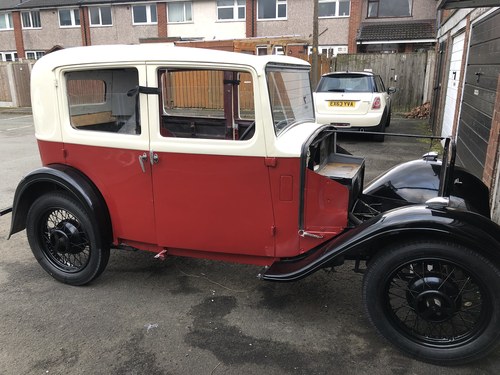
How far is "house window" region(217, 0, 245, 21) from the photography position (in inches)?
998

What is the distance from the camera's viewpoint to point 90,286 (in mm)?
3631

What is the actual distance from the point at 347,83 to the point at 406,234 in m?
8.10

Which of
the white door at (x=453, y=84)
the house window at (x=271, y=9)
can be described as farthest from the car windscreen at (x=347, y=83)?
the house window at (x=271, y=9)

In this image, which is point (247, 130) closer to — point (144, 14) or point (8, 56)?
point (144, 14)

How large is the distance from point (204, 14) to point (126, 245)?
83.1 feet

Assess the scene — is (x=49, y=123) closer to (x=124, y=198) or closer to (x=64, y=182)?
(x=64, y=182)

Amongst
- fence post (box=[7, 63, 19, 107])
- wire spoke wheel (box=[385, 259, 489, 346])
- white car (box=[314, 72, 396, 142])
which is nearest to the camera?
wire spoke wheel (box=[385, 259, 489, 346])

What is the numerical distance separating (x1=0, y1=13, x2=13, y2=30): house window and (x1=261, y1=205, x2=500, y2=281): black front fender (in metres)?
35.5

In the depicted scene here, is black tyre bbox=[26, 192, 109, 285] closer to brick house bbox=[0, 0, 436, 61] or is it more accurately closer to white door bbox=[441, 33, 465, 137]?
white door bbox=[441, 33, 465, 137]

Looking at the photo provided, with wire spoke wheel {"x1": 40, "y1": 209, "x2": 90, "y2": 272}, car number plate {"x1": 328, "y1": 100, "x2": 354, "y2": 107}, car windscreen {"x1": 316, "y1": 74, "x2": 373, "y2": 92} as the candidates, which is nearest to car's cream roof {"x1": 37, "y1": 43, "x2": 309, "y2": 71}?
wire spoke wheel {"x1": 40, "y1": 209, "x2": 90, "y2": 272}

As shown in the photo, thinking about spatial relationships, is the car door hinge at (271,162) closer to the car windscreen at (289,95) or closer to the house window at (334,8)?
the car windscreen at (289,95)

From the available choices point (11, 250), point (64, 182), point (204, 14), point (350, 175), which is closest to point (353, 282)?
point (350, 175)

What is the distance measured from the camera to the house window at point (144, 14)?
88.1 feet

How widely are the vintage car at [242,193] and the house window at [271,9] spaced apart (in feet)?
75.4
